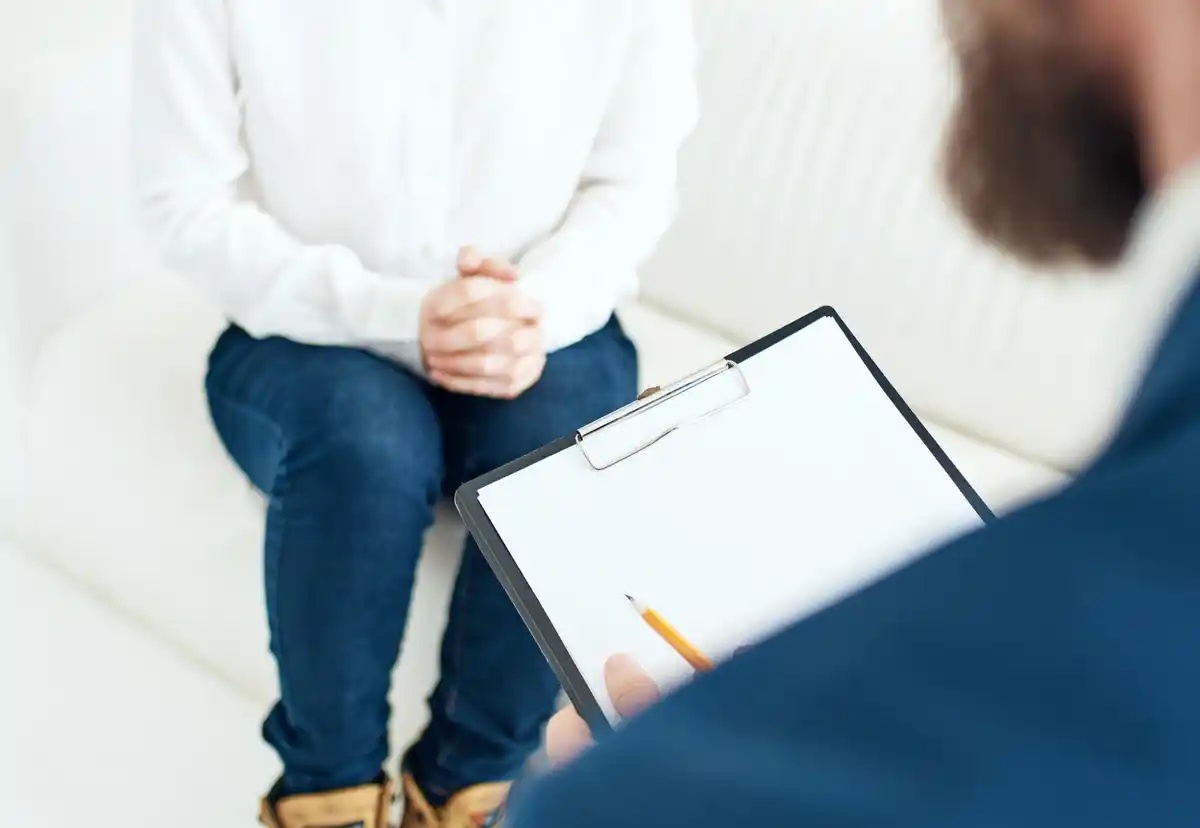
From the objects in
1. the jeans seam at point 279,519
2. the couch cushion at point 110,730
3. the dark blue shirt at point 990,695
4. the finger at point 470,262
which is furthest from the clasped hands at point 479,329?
the dark blue shirt at point 990,695

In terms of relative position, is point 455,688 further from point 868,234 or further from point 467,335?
point 868,234

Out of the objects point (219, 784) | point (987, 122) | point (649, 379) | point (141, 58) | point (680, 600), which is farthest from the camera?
point (649, 379)

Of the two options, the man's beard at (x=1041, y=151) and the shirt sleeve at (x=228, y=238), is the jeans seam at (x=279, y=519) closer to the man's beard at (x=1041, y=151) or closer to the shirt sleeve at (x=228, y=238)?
the shirt sleeve at (x=228, y=238)

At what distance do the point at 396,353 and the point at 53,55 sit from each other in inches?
14.5

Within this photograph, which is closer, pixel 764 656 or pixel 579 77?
pixel 764 656

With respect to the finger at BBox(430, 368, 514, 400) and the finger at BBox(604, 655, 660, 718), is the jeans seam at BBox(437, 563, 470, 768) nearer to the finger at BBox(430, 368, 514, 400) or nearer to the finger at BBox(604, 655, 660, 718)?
the finger at BBox(430, 368, 514, 400)

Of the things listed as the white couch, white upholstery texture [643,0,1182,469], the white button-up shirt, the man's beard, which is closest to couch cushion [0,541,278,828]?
the white couch

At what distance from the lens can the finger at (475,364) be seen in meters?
0.70

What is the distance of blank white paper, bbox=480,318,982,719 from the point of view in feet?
1.83

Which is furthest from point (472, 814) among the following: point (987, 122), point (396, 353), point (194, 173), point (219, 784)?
point (987, 122)

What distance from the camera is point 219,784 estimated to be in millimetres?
806

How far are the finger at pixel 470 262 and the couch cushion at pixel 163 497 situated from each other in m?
0.18

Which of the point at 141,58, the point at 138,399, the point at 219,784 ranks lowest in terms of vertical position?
the point at 219,784

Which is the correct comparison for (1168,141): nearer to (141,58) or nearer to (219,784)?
(141,58)
